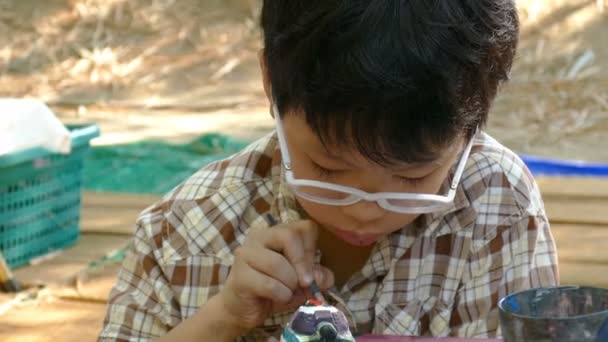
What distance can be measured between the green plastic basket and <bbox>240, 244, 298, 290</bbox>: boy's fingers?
164 cm

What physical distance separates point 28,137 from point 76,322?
62 centimetres

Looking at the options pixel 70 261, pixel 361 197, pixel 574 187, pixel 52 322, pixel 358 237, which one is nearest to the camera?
pixel 361 197

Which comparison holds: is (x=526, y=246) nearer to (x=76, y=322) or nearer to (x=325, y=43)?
(x=325, y=43)

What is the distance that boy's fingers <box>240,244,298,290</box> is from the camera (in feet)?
4.62

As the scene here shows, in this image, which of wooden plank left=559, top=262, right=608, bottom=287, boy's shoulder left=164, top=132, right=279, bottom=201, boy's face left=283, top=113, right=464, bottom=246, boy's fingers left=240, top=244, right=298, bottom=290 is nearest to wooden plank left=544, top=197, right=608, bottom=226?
wooden plank left=559, top=262, right=608, bottom=287

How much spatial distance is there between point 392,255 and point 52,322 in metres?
1.20

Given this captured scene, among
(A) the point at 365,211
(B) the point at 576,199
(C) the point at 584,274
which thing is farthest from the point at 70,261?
(A) the point at 365,211

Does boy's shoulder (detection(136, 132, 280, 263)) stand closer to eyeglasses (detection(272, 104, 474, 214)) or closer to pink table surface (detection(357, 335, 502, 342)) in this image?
eyeglasses (detection(272, 104, 474, 214))

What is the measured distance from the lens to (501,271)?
5.47 ft

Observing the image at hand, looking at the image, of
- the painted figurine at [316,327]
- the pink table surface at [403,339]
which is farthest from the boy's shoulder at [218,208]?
the painted figurine at [316,327]

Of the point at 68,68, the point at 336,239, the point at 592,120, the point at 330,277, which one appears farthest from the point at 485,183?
the point at 68,68

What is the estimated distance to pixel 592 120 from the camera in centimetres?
439

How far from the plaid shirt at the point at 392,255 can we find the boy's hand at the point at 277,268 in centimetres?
20

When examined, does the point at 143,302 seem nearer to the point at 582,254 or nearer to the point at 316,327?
the point at 316,327
